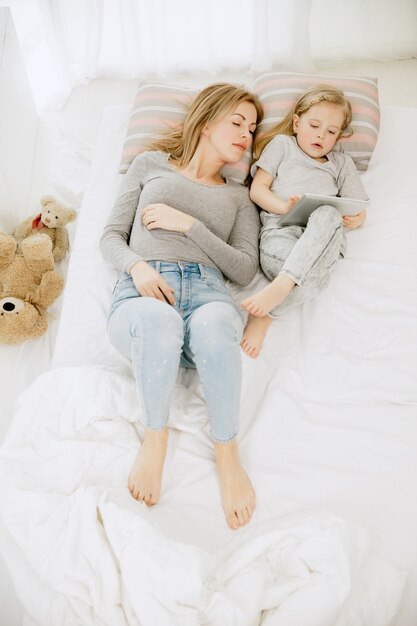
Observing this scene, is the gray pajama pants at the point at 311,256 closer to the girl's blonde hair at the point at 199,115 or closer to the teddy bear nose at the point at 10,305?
the girl's blonde hair at the point at 199,115

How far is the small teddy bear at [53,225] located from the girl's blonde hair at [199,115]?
37 cm

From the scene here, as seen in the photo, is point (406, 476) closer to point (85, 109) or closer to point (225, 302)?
point (225, 302)

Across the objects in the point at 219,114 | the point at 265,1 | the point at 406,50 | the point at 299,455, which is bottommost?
the point at 299,455

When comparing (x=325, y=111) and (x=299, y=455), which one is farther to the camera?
(x=325, y=111)

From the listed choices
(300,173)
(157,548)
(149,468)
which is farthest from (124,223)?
(157,548)

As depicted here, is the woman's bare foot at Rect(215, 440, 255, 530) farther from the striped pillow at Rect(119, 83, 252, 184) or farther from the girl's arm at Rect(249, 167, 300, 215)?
the striped pillow at Rect(119, 83, 252, 184)

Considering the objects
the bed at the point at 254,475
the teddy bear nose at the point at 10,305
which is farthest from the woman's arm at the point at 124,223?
the teddy bear nose at the point at 10,305

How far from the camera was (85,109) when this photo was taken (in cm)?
220

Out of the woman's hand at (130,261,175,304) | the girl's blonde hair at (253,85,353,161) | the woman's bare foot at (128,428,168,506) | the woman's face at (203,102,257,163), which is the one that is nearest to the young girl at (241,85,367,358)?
the girl's blonde hair at (253,85,353,161)

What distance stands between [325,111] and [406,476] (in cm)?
111

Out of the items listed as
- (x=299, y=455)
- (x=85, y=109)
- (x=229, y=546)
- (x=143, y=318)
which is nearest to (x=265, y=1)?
(x=85, y=109)

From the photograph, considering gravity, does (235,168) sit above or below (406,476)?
above

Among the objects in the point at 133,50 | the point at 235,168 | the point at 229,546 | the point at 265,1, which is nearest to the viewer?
the point at 229,546

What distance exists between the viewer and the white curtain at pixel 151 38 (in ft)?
6.64
